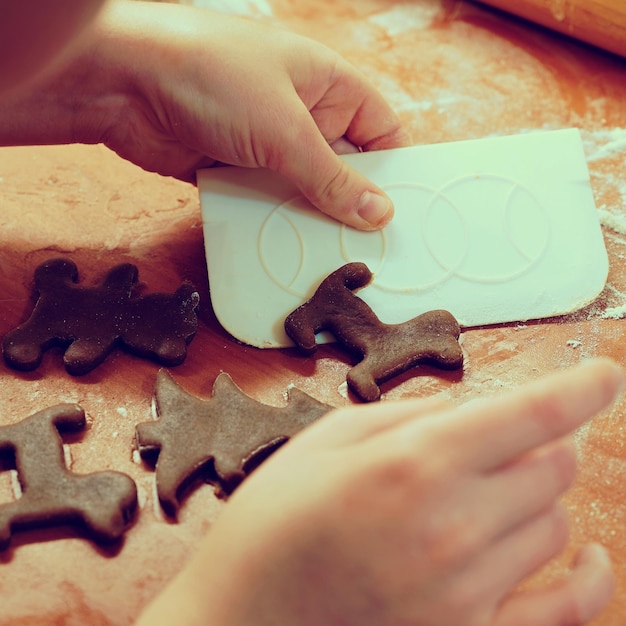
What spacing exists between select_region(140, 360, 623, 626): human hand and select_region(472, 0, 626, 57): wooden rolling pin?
0.93 m

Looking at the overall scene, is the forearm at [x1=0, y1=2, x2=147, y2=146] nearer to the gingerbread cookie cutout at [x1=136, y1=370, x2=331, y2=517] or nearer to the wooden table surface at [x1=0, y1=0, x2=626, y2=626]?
the wooden table surface at [x1=0, y1=0, x2=626, y2=626]

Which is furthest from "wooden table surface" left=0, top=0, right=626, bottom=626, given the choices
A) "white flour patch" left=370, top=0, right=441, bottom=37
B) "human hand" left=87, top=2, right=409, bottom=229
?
"human hand" left=87, top=2, right=409, bottom=229

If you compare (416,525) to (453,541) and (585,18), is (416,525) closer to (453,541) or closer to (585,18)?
(453,541)

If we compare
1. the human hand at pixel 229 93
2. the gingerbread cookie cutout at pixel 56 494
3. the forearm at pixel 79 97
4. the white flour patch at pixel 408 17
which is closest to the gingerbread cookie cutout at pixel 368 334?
the human hand at pixel 229 93

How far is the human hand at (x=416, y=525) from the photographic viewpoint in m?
0.64

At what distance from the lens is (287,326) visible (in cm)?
106

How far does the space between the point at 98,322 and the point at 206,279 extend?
17 cm

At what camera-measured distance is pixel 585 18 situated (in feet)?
4.66

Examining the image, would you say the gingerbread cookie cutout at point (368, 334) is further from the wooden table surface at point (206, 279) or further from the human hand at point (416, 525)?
the human hand at point (416, 525)

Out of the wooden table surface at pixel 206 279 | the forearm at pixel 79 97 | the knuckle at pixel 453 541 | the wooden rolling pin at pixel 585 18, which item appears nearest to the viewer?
the knuckle at pixel 453 541

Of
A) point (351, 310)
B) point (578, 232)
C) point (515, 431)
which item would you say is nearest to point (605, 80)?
point (578, 232)

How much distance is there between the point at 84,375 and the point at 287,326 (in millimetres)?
266

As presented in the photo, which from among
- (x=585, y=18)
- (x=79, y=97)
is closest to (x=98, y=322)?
(x=79, y=97)

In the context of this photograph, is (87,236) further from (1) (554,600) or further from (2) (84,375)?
(1) (554,600)
